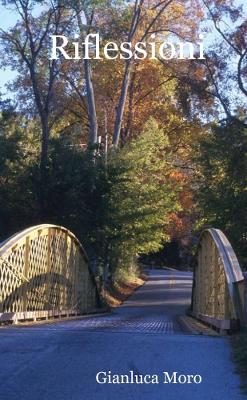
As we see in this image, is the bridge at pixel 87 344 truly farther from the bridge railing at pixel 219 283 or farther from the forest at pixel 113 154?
the forest at pixel 113 154

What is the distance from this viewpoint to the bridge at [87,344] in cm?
809

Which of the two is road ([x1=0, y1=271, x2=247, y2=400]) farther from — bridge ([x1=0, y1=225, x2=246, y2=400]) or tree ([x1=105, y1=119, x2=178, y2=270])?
tree ([x1=105, y1=119, x2=178, y2=270])

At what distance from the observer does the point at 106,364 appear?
361 inches

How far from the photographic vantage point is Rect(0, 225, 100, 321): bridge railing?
16.8 meters

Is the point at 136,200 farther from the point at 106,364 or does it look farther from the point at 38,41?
the point at 106,364

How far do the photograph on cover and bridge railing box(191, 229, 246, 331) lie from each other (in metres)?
0.04

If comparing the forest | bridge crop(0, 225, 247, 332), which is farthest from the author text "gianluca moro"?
the forest

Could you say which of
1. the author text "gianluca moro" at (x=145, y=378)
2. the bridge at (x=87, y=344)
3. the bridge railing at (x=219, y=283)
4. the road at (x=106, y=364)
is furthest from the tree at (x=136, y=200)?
the author text "gianluca moro" at (x=145, y=378)

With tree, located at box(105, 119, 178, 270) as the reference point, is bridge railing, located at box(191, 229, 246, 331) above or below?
below

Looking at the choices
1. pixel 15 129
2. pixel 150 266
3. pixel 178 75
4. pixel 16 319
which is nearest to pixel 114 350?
pixel 16 319

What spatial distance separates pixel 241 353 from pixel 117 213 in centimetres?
2261

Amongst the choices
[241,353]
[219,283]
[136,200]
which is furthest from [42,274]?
[136,200]

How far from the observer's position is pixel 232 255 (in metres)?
15.0

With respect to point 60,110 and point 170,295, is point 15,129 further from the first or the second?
point 170,295
